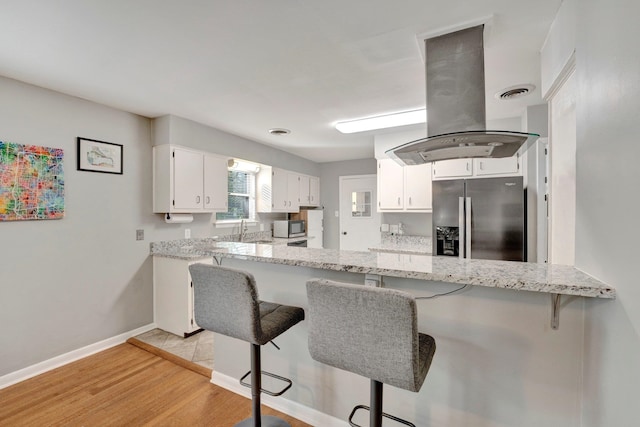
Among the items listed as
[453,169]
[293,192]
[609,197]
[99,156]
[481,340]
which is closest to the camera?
[609,197]

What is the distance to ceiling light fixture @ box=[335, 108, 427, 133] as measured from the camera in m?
3.16

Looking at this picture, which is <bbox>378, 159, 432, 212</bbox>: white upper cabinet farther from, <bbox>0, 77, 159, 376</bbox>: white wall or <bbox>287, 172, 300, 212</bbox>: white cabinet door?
<bbox>0, 77, 159, 376</bbox>: white wall

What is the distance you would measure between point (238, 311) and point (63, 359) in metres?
2.35

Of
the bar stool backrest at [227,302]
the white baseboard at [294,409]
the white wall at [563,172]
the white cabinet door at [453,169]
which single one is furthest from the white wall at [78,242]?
the white wall at [563,172]

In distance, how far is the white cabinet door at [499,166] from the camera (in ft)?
10.7

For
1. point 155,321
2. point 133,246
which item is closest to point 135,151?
point 133,246

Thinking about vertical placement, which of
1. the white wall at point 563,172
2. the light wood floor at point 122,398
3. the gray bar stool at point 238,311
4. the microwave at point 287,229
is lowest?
the light wood floor at point 122,398

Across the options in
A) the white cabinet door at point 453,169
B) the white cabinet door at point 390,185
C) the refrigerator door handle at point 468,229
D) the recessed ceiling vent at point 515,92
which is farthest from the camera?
the white cabinet door at point 390,185

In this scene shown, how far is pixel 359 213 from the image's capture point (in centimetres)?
575

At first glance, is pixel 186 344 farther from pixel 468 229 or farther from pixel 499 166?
pixel 499 166

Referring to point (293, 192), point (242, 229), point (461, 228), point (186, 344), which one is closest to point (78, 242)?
point (186, 344)

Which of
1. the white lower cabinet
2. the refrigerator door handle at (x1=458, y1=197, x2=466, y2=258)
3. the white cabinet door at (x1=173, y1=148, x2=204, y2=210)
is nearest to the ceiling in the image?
the white cabinet door at (x1=173, y1=148, x2=204, y2=210)

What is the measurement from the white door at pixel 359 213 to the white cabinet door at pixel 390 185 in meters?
1.50

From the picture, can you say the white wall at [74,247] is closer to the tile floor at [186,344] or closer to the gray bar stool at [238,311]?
the tile floor at [186,344]
